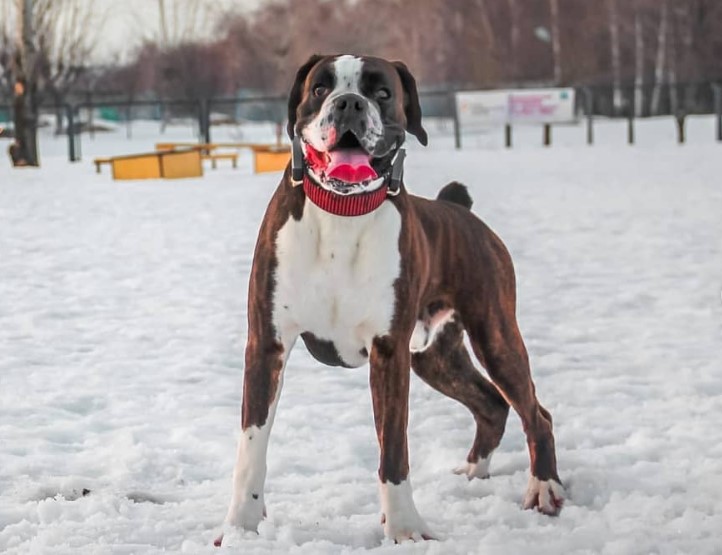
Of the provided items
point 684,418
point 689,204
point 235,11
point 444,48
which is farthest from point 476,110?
point 235,11

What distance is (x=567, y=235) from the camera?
33.7 ft

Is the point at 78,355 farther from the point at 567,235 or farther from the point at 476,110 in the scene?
the point at 476,110

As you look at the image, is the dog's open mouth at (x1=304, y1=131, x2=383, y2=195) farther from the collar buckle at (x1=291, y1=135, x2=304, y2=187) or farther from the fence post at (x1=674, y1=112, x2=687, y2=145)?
the fence post at (x1=674, y1=112, x2=687, y2=145)

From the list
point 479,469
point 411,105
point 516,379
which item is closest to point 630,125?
point 479,469

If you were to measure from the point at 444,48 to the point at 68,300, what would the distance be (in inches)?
1883

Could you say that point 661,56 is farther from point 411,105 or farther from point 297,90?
point 297,90

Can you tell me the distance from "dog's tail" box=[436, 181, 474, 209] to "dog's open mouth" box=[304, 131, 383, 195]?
1.01 metres

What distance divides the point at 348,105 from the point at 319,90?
16cm

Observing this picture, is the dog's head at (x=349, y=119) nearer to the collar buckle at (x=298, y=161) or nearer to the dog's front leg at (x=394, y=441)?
the collar buckle at (x=298, y=161)

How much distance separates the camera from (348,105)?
271 centimetres

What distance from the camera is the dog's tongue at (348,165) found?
108 inches

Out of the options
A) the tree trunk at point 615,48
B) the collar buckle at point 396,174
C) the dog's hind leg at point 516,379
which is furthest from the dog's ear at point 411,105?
the tree trunk at point 615,48

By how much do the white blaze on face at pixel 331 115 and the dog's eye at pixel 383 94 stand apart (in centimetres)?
5

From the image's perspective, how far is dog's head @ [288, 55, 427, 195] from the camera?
2713 mm
